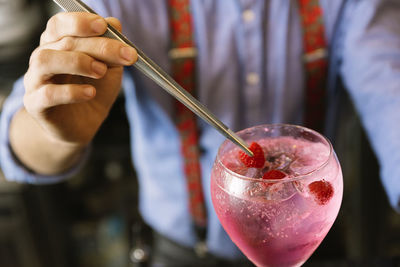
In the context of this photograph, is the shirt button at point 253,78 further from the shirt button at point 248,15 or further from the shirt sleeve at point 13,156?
the shirt sleeve at point 13,156

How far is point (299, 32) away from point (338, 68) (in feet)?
0.46

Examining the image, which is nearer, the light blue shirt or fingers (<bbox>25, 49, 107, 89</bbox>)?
fingers (<bbox>25, 49, 107, 89</bbox>)

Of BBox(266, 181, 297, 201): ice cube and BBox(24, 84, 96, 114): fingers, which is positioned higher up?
BBox(24, 84, 96, 114): fingers

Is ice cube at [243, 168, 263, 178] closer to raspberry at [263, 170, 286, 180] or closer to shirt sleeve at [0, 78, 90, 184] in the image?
raspberry at [263, 170, 286, 180]

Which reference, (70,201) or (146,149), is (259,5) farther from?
(70,201)

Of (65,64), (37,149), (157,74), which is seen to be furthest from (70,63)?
(37,149)

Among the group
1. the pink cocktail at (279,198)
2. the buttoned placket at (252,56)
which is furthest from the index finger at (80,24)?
the buttoned placket at (252,56)

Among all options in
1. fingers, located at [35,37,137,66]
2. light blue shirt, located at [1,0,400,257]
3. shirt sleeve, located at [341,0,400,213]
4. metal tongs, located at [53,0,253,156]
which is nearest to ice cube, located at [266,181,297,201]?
metal tongs, located at [53,0,253,156]

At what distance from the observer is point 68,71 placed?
64cm

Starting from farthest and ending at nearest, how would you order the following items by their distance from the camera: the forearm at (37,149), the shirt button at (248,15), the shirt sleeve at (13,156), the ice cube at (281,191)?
the shirt button at (248,15) < the shirt sleeve at (13,156) < the forearm at (37,149) < the ice cube at (281,191)

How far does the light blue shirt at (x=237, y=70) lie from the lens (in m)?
1.07

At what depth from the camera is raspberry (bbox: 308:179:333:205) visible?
1.97 ft

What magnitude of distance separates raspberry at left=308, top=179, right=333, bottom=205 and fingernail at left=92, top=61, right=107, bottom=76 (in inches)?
12.4

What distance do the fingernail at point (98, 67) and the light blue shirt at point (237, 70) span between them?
1.36 feet
